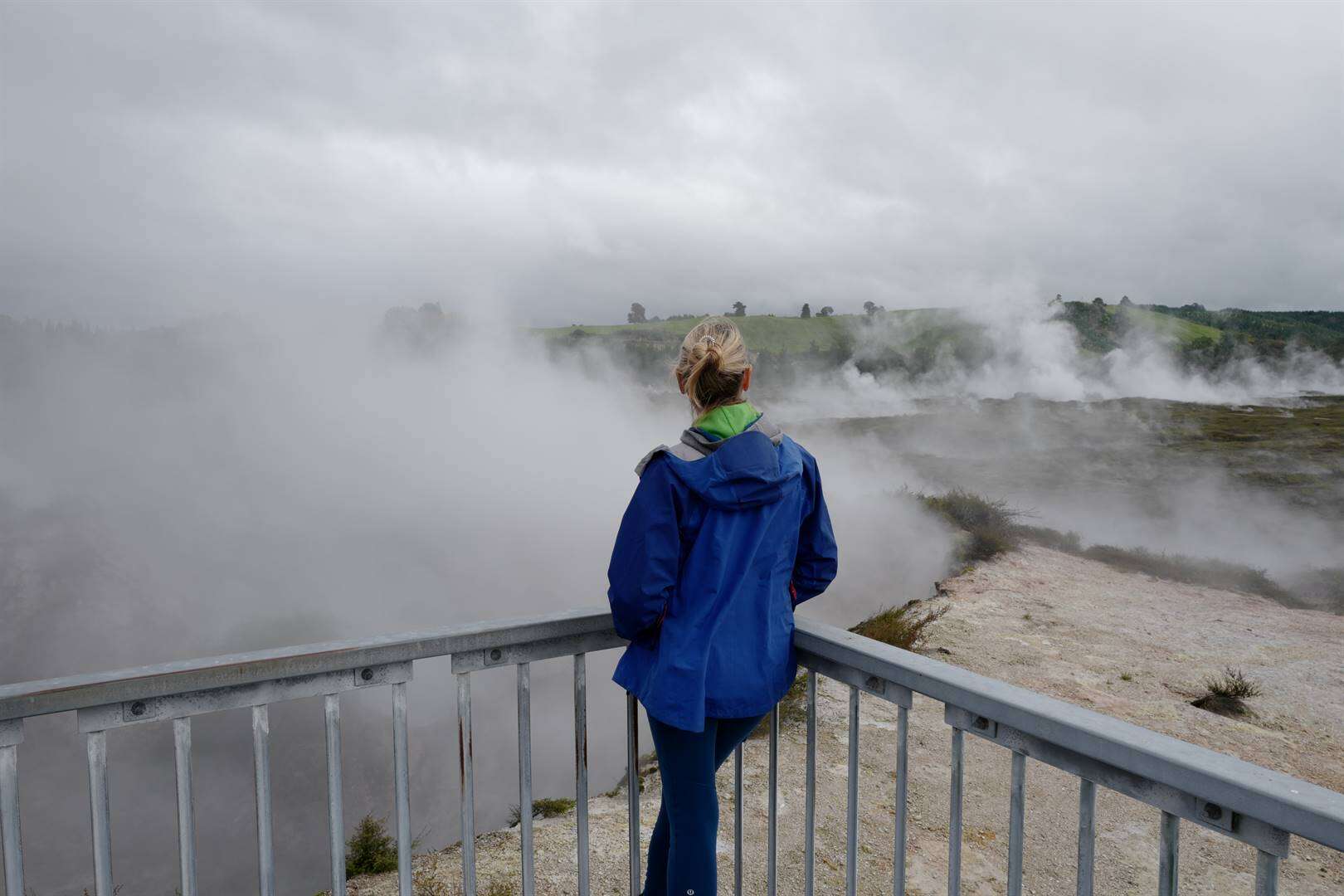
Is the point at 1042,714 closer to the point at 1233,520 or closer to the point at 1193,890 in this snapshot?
the point at 1193,890

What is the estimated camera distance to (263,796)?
1843 mm

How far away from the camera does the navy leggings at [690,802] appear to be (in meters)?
2.09

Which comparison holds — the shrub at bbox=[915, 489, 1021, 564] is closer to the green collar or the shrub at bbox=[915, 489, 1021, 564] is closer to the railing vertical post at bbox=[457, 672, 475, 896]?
the green collar

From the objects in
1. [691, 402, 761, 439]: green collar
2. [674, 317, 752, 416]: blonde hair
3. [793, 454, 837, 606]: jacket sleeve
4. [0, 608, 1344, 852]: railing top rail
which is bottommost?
[0, 608, 1344, 852]: railing top rail

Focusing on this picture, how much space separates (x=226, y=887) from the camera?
303 inches

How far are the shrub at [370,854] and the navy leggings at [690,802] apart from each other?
15.5ft

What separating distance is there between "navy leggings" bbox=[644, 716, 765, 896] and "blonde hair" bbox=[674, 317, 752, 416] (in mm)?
943

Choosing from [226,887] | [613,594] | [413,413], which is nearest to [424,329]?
[413,413]

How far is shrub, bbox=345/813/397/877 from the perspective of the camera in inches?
227

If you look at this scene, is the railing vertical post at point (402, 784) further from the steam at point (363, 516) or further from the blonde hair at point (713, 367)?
the steam at point (363, 516)

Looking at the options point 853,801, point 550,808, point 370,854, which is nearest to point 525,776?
point 853,801

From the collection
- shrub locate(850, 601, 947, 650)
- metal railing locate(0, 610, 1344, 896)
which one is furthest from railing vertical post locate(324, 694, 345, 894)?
shrub locate(850, 601, 947, 650)

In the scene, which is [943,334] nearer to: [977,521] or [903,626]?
[977,521]

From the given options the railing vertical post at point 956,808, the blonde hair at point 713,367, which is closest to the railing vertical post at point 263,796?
the blonde hair at point 713,367
